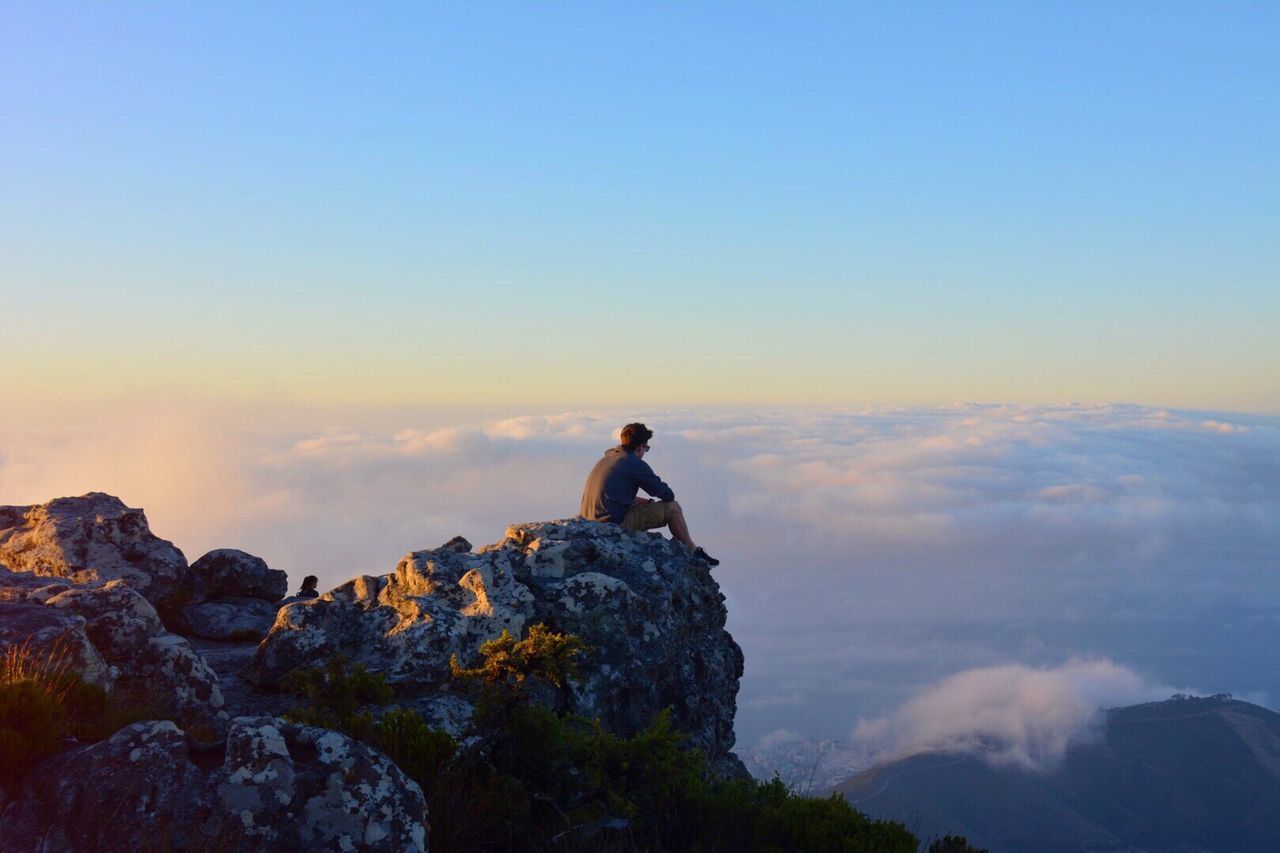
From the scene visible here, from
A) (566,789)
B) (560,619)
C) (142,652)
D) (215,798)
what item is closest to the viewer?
(215,798)

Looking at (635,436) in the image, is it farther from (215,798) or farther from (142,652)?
(215,798)

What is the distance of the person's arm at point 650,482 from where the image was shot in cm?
1759

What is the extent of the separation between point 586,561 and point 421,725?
20.8 ft

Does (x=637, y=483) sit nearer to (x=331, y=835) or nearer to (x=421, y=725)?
→ (x=421, y=725)

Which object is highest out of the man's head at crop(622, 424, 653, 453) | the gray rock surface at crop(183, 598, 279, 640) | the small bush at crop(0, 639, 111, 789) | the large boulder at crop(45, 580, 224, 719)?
the man's head at crop(622, 424, 653, 453)

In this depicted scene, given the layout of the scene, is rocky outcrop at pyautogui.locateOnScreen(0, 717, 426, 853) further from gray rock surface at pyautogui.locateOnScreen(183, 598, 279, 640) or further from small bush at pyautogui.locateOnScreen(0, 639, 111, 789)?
gray rock surface at pyautogui.locateOnScreen(183, 598, 279, 640)

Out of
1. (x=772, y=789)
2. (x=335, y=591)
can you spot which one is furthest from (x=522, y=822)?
(x=335, y=591)

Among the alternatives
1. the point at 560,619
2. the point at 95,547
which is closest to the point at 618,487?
the point at 560,619

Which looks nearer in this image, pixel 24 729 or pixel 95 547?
pixel 24 729

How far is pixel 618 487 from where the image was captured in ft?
57.9

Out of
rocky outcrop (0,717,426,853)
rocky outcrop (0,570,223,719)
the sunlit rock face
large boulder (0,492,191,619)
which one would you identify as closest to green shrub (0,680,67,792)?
rocky outcrop (0,717,426,853)

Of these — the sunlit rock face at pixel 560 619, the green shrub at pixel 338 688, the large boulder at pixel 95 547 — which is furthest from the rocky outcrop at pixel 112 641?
the large boulder at pixel 95 547

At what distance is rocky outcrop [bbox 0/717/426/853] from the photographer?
6.75 m

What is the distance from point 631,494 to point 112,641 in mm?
8789
